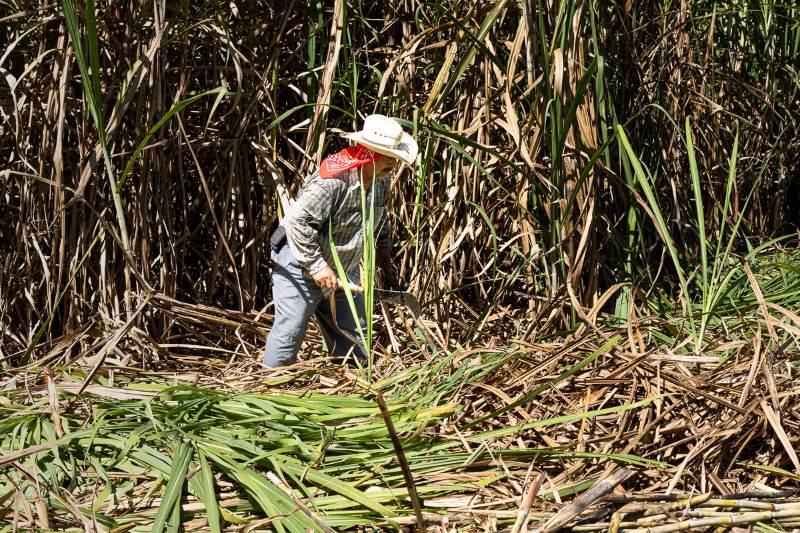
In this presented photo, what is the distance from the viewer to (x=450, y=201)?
123 inches

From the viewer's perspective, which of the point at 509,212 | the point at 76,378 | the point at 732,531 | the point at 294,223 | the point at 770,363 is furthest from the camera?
the point at 509,212

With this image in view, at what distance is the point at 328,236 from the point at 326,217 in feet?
0.31

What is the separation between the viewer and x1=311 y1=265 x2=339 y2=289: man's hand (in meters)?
2.73

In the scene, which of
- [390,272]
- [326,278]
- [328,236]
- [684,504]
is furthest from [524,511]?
[390,272]

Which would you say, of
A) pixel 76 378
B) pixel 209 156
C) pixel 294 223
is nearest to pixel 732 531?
pixel 294 223

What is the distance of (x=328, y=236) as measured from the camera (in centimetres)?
284

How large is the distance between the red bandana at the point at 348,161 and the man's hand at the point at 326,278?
298 mm

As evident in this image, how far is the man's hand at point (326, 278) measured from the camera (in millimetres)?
2729

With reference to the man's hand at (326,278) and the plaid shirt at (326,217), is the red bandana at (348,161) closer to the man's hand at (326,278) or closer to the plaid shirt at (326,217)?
the plaid shirt at (326,217)

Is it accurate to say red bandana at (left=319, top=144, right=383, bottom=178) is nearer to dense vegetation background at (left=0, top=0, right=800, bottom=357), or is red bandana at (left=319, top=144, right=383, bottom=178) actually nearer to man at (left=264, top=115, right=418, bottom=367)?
man at (left=264, top=115, right=418, bottom=367)

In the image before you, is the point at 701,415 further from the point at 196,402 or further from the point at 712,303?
the point at 196,402

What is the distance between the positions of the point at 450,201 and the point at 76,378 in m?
1.39

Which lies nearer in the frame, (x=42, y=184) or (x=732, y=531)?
(x=732, y=531)

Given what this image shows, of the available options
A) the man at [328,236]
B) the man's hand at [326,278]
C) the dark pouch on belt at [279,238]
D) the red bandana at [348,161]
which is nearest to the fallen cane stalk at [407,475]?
the man at [328,236]
